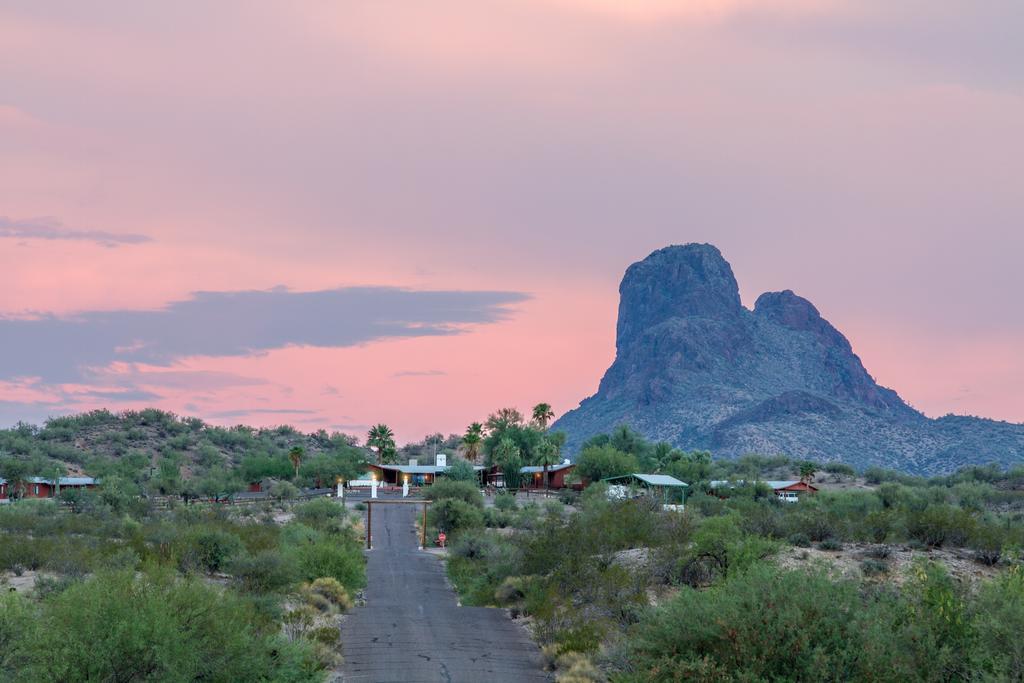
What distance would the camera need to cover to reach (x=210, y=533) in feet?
163

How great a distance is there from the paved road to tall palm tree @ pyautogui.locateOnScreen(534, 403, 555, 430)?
9476 centimetres

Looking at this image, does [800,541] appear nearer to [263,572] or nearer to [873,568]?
[873,568]

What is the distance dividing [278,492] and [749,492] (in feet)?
142

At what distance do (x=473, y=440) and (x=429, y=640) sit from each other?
10948 cm

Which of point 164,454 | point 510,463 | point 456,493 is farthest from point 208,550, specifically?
point 164,454

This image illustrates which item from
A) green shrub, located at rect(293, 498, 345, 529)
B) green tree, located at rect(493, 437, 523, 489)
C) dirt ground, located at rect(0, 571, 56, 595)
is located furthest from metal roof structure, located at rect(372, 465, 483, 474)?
dirt ground, located at rect(0, 571, 56, 595)

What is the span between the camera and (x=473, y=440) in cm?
14500

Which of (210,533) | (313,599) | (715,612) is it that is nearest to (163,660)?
(715,612)

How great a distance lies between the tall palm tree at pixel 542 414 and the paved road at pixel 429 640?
94760 millimetres

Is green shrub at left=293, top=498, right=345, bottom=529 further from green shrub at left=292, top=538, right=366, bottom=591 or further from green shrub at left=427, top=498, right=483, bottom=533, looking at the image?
green shrub at left=292, top=538, right=366, bottom=591

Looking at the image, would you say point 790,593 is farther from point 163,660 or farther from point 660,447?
point 660,447

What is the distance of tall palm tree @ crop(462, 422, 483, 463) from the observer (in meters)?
145

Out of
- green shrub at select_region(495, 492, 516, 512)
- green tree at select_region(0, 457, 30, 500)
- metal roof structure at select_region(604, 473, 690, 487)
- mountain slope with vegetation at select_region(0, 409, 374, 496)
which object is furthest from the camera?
mountain slope with vegetation at select_region(0, 409, 374, 496)

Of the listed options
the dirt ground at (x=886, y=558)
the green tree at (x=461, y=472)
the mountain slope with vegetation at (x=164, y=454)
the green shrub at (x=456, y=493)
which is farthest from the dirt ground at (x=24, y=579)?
the green tree at (x=461, y=472)
